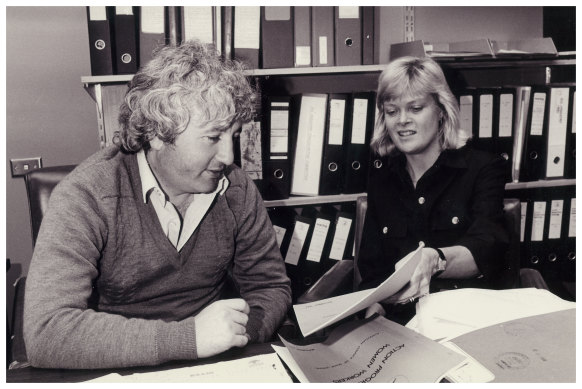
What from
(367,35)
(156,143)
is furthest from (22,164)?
(367,35)

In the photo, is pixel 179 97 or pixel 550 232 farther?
pixel 550 232

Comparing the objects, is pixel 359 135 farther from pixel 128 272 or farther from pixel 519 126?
pixel 128 272

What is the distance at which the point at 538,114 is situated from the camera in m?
1.98

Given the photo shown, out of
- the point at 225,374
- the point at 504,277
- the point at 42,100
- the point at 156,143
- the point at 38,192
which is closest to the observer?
the point at 225,374

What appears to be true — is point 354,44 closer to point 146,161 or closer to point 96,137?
point 146,161

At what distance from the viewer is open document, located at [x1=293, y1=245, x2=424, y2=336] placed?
767mm

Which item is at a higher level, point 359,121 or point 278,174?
point 359,121

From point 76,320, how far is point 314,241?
124cm

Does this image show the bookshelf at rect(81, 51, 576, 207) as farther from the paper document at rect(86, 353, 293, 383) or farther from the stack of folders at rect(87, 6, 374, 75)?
the paper document at rect(86, 353, 293, 383)

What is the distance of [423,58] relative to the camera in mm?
1649

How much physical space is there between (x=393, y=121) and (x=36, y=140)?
1426 mm

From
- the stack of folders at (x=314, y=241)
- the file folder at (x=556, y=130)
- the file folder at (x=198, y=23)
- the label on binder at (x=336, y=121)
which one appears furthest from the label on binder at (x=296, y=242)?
the file folder at (x=556, y=130)

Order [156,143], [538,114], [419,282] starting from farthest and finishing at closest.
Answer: [538,114], [156,143], [419,282]

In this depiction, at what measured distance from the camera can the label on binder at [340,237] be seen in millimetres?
2014
